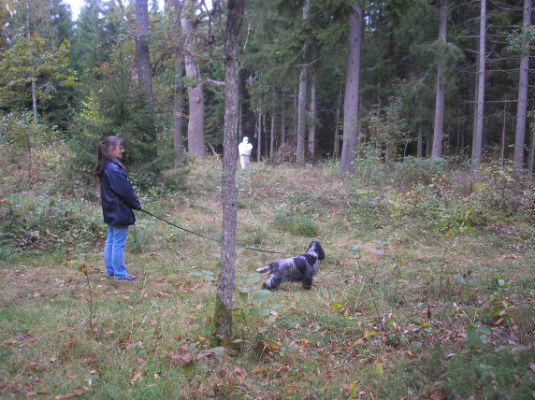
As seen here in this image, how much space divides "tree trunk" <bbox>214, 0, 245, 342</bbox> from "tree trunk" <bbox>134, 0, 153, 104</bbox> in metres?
7.43

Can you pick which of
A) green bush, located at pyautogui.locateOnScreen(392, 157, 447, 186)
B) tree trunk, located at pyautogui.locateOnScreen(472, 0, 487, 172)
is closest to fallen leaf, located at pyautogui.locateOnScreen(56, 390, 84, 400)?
green bush, located at pyautogui.locateOnScreen(392, 157, 447, 186)

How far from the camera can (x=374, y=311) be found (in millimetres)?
4270

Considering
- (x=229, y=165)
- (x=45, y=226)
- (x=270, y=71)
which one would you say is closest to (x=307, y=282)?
(x=229, y=165)

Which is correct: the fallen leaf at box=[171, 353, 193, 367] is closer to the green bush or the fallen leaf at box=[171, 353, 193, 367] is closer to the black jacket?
the black jacket

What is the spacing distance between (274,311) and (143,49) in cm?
916

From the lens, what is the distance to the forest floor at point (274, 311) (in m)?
2.79

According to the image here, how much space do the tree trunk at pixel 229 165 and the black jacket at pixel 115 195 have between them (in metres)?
2.18

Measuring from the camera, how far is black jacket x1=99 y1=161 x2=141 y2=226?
16.1 feet

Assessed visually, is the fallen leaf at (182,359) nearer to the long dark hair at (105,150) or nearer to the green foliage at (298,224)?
the long dark hair at (105,150)

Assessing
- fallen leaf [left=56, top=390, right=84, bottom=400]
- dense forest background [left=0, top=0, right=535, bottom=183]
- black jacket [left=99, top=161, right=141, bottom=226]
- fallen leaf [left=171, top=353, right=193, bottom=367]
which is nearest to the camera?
fallen leaf [left=56, top=390, right=84, bottom=400]

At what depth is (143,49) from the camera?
10.5 meters

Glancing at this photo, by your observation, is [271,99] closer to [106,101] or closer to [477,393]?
[106,101]

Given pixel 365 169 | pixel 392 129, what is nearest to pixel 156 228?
pixel 365 169

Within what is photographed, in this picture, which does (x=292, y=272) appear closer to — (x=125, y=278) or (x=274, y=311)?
(x=274, y=311)
